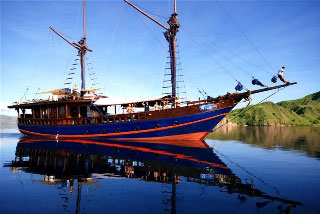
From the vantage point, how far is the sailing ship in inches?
986

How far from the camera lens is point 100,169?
498 inches

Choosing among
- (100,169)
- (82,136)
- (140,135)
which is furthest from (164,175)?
(82,136)

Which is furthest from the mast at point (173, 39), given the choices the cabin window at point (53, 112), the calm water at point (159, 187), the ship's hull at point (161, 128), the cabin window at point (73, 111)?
the cabin window at point (53, 112)

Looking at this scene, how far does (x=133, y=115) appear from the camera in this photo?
90.3ft

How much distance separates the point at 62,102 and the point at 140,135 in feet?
39.3

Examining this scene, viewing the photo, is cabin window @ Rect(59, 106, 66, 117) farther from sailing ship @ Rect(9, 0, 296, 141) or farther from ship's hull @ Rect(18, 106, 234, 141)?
ship's hull @ Rect(18, 106, 234, 141)

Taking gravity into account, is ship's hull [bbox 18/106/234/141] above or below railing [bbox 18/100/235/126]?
below

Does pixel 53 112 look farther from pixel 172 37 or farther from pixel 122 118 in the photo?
pixel 172 37

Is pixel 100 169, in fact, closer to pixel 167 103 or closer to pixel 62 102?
pixel 167 103

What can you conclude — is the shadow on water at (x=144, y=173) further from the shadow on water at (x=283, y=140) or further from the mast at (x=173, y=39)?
the mast at (x=173, y=39)

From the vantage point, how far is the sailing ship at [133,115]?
25.0 meters

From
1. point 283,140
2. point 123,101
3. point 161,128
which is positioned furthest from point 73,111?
point 283,140

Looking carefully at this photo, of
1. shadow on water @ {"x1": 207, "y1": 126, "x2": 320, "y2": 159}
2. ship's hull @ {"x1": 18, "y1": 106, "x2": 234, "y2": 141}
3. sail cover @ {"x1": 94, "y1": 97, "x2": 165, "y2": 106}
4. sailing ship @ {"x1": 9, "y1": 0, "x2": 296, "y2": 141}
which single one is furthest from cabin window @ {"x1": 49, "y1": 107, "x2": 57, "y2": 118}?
shadow on water @ {"x1": 207, "y1": 126, "x2": 320, "y2": 159}

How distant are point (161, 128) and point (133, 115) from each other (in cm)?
387
